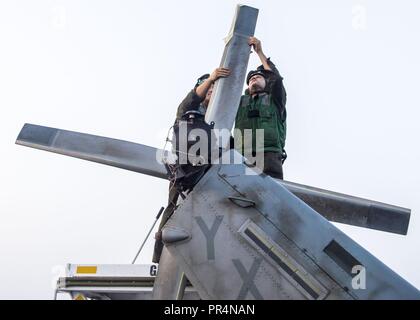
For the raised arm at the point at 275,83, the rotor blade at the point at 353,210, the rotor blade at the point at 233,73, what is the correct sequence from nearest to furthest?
the rotor blade at the point at 233,73 → the rotor blade at the point at 353,210 → the raised arm at the point at 275,83

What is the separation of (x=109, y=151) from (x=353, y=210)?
2.62m

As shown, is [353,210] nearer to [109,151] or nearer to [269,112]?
[269,112]

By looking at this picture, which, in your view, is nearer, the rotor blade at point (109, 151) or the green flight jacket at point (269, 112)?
the rotor blade at point (109, 151)

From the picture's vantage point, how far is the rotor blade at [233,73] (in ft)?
20.3

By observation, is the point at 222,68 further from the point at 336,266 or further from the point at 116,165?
the point at 336,266

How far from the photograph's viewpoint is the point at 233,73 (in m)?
6.52

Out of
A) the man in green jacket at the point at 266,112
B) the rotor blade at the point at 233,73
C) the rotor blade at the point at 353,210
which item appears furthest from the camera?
the man in green jacket at the point at 266,112

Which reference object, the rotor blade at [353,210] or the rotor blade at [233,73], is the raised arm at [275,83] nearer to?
the rotor blade at [233,73]

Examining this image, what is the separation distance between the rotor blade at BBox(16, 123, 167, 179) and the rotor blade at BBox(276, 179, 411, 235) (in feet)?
4.64

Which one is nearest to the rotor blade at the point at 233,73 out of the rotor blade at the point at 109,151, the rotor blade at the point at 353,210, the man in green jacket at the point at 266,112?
the rotor blade at the point at 109,151

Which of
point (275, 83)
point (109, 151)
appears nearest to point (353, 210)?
point (275, 83)

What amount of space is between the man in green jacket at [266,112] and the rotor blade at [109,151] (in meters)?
1.69
